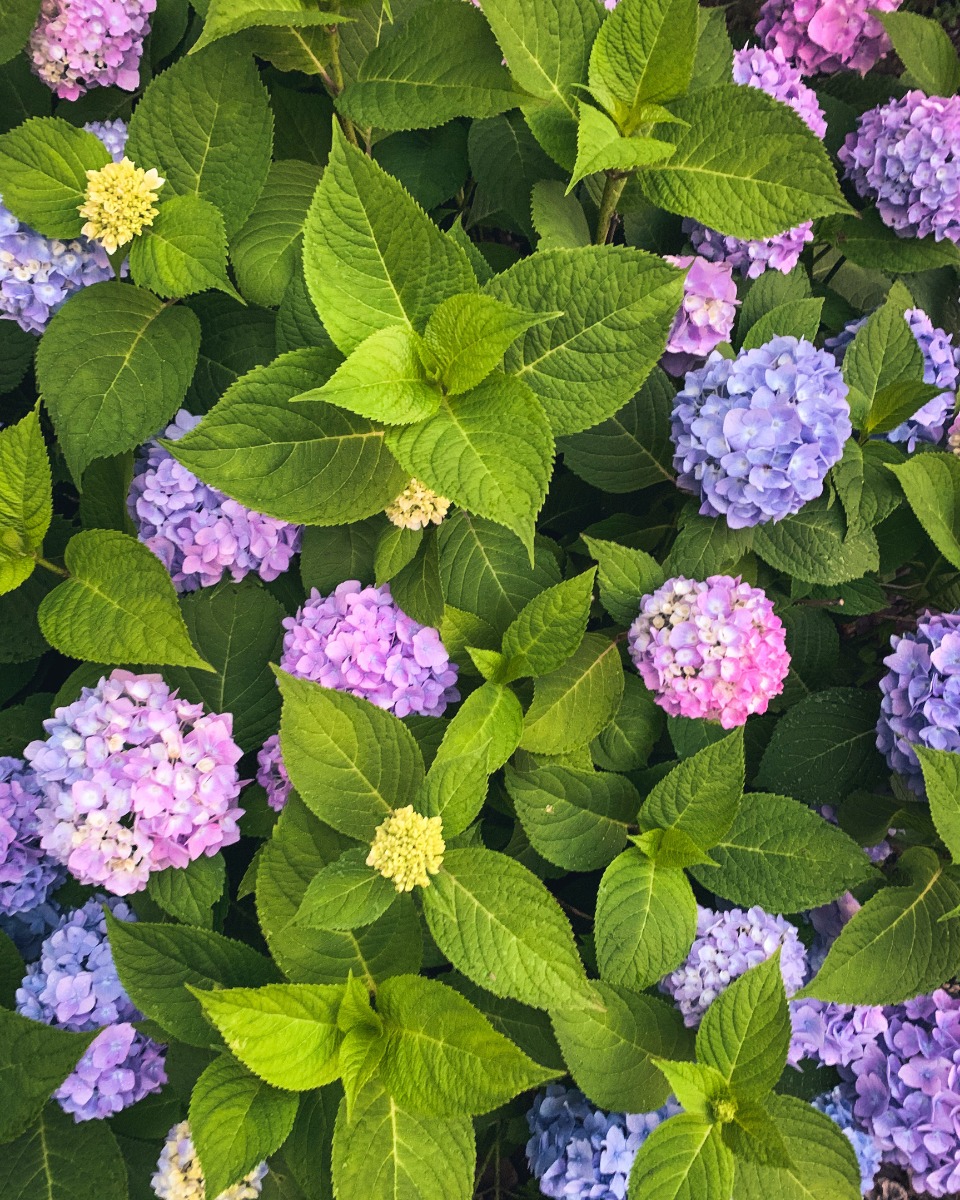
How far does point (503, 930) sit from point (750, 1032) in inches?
15.2

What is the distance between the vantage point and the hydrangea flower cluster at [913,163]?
4.82ft

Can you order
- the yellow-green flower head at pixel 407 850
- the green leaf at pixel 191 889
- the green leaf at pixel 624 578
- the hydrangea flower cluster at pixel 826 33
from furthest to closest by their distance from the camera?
the hydrangea flower cluster at pixel 826 33, the green leaf at pixel 624 578, the green leaf at pixel 191 889, the yellow-green flower head at pixel 407 850

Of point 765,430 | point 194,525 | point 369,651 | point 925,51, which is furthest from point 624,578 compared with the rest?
point 925,51

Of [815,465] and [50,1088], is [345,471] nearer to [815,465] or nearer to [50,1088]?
[815,465]

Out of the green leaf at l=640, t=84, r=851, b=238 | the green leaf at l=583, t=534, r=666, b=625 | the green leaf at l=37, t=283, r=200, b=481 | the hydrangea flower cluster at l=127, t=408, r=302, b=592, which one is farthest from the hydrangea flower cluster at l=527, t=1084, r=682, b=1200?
the green leaf at l=640, t=84, r=851, b=238

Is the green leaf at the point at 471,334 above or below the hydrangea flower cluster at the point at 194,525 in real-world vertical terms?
above

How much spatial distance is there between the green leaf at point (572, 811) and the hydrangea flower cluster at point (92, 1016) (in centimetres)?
61

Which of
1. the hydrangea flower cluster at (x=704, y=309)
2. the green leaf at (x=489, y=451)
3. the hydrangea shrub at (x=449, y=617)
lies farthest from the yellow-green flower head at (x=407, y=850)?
the hydrangea flower cluster at (x=704, y=309)

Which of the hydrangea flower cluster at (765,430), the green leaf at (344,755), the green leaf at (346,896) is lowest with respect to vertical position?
the green leaf at (346,896)

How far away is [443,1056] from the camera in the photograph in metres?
1.07

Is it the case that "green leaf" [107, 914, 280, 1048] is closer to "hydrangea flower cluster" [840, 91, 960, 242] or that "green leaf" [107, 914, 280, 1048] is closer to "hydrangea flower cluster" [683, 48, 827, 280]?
"hydrangea flower cluster" [683, 48, 827, 280]

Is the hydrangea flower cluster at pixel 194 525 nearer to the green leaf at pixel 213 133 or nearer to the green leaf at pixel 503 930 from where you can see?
the green leaf at pixel 213 133

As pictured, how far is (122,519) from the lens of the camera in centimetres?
131

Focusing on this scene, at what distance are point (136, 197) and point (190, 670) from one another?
2.20ft
